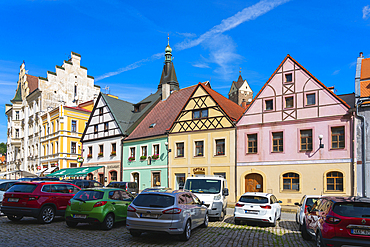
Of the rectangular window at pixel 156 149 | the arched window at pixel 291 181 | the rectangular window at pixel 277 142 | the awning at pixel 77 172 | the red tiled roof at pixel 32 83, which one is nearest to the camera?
the arched window at pixel 291 181

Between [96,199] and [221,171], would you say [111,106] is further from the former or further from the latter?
[96,199]

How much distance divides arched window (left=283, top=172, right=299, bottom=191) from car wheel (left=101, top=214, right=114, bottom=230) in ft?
51.2

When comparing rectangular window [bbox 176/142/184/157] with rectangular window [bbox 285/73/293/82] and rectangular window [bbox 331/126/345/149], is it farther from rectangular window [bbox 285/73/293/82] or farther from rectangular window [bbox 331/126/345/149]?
rectangular window [bbox 331/126/345/149]

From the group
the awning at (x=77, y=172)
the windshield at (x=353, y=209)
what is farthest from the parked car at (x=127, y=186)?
the windshield at (x=353, y=209)

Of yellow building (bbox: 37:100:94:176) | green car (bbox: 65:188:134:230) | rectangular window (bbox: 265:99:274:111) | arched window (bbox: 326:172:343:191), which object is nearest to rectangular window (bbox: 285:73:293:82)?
rectangular window (bbox: 265:99:274:111)

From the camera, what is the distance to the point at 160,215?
9.88 meters

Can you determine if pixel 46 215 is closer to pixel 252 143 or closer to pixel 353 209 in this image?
pixel 353 209

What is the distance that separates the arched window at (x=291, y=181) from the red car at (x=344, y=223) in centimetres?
1567

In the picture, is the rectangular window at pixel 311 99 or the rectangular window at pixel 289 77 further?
the rectangular window at pixel 289 77

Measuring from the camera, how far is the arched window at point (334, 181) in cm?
2173

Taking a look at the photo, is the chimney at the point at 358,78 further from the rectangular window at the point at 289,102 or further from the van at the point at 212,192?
the van at the point at 212,192

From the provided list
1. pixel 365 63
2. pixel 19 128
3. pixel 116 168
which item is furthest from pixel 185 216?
pixel 19 128

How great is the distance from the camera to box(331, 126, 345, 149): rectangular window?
869 inches

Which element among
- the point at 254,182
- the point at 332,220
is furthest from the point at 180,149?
the point at 332,220
